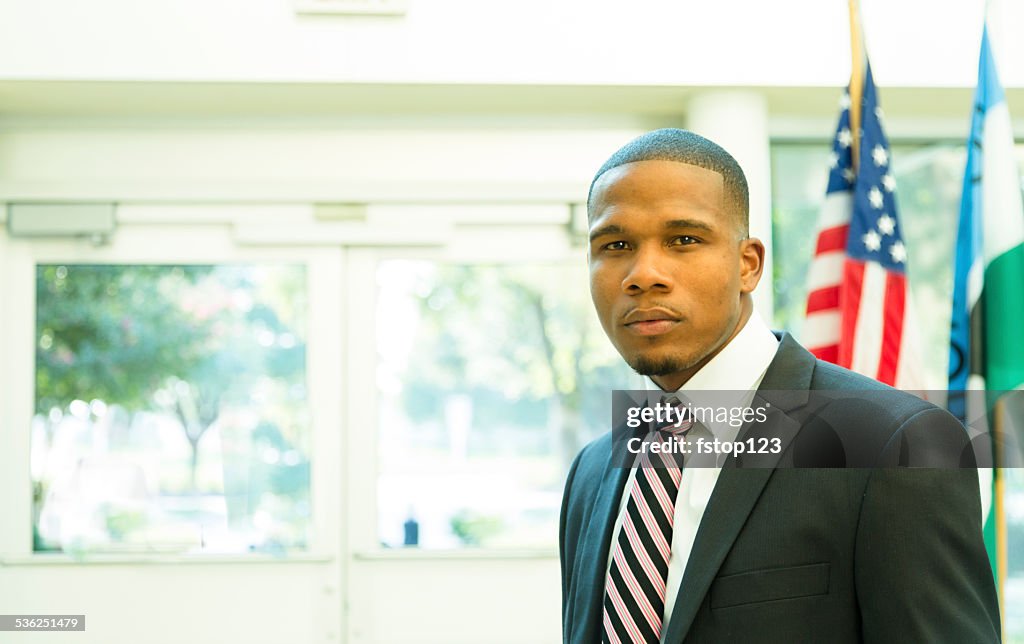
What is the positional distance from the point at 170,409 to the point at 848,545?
2.58m

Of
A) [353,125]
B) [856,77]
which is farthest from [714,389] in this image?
[353,125]

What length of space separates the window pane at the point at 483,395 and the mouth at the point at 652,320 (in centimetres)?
209

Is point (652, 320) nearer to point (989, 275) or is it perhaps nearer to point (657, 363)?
point (657, 363)

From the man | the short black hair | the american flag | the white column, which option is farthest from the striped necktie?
the white column

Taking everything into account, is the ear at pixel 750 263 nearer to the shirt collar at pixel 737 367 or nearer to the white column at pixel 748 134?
the shirt collar at pixel 737 367

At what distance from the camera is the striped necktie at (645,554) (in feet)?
3.88

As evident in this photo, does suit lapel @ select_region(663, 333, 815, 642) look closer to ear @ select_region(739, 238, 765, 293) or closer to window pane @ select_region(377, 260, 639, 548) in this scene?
ear @ select_region(739, 238, 765, 293)

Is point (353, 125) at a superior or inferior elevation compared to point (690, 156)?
superior

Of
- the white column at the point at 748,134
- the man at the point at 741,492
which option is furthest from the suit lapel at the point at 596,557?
the white column at the point at 748,134

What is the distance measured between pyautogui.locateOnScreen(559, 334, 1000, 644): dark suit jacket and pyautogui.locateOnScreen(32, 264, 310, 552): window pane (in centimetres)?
230

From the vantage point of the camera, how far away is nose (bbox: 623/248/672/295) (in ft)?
3.73

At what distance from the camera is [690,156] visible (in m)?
1.19

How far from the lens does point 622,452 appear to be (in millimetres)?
1397

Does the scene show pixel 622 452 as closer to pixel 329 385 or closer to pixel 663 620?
pixel 663 620
